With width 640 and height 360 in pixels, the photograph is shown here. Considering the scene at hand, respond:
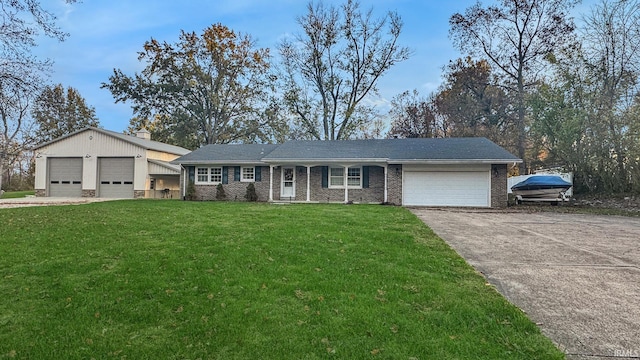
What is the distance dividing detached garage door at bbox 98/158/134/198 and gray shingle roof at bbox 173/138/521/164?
528 centimetres

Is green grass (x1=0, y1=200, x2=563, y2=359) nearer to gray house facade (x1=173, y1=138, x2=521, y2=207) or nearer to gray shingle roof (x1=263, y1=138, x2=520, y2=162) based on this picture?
gray house facade (x1=173, y1=138, x2=521, y2=207)

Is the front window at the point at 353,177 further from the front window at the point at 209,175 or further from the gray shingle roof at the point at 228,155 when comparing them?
the front window at the point at 209,175

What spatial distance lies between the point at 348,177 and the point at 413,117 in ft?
56.2

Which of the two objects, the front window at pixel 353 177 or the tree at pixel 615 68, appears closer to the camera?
the tree at pixel 615 68

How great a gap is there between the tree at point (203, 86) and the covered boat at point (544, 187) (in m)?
22.5

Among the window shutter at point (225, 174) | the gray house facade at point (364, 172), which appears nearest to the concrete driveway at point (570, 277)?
the gray house facade at point (364, 172)

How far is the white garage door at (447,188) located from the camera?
1608cm

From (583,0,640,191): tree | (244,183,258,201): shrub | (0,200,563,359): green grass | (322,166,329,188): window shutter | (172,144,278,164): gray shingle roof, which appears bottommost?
(0,200,563,359): green grass

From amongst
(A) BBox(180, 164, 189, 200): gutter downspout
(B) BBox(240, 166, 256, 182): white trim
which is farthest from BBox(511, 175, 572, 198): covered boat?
(A) BBox(180, 164, 189, 200): gutter downspout

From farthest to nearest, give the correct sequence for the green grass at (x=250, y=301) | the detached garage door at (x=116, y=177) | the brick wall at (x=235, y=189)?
the detached garage door at (x=116, y=177), the brick wall at (x=235, y=189), the green grass at (x=250, y=301)

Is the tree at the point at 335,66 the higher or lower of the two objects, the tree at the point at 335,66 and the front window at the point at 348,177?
the higher

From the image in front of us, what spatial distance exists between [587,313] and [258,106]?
31.5 metres

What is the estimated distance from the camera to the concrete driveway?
3105 mm

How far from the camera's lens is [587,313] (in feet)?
11.7
